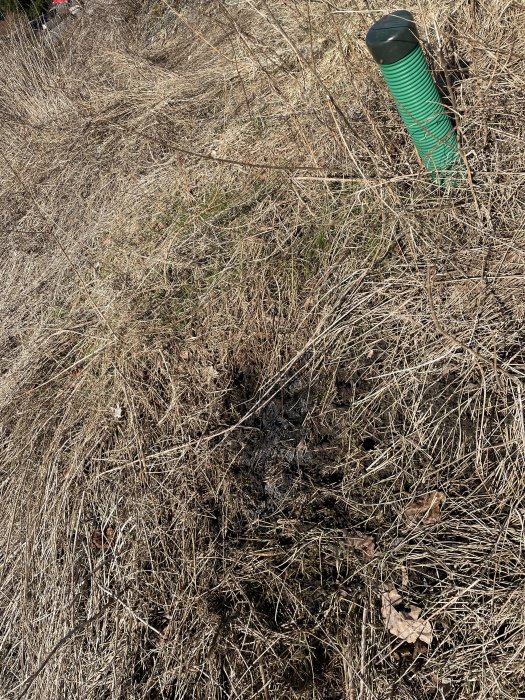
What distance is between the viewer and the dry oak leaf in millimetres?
1503

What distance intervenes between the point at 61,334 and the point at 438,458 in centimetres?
182

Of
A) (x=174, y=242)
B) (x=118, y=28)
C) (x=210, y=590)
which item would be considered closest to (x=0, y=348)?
(x=174, y=242)

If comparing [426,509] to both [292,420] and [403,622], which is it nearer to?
[403,622]

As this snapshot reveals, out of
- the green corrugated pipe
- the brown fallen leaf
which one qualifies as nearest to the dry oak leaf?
the brown fallen leaf

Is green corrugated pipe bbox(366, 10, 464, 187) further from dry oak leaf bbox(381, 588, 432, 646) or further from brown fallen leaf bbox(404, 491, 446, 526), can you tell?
dry oak leaf bbox(381, 588, 432, 646)

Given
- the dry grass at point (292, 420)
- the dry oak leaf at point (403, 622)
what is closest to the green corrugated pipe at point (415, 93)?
the dry grass at point (292, 420)

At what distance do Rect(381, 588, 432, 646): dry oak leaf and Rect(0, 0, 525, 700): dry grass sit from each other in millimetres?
24

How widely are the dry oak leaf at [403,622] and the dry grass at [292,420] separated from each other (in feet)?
0.08

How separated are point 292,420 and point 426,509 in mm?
546

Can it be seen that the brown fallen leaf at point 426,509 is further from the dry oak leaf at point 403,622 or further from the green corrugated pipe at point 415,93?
the green corrugated pipe at point 415,93

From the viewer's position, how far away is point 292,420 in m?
2.01

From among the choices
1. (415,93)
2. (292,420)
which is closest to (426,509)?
(292,420)

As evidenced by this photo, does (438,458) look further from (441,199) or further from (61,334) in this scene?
(61,334)

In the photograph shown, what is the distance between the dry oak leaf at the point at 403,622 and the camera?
1.50 m
